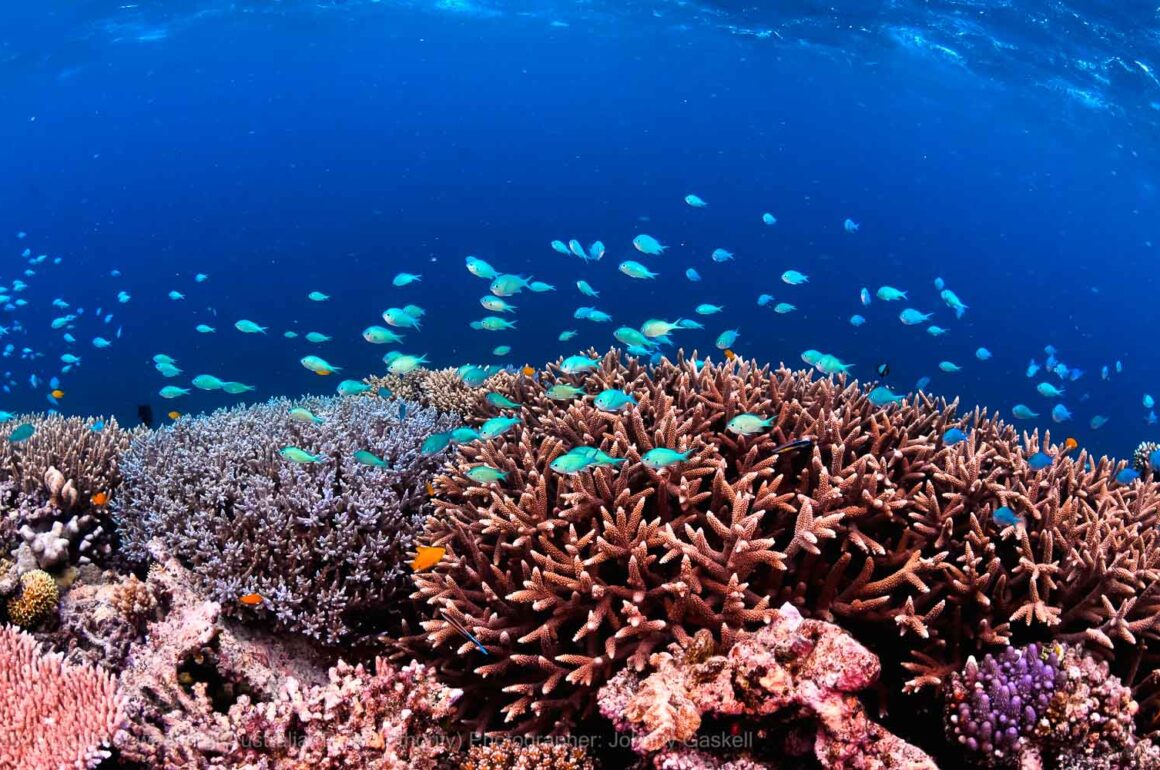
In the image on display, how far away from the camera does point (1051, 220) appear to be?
7719cm

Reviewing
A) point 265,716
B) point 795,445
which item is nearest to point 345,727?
point 265,716

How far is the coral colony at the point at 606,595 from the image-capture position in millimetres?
3066

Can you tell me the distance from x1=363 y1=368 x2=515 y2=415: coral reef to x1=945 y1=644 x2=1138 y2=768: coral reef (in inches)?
219

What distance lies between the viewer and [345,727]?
313 centimetres

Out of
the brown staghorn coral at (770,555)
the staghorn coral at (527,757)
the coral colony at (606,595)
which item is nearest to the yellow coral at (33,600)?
the coral colony at (606,595)

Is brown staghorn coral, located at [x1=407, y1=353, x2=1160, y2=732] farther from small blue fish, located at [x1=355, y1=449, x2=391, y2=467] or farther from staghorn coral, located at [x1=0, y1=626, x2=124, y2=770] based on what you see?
staghorn coral, located at [x1=0, y1=626, x2=124, y2=770]

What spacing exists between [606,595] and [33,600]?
176 inches

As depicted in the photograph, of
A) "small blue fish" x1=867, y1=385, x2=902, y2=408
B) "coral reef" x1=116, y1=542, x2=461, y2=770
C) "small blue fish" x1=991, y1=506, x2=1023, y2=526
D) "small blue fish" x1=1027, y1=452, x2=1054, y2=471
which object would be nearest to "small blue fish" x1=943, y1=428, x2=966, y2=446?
"small blue fish" x1=1027, y1=452, x2=1054, y2=471

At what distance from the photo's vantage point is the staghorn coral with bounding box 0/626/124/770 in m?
2.97

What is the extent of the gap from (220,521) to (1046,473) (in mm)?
6267

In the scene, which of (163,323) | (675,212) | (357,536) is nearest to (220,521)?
(357,536)

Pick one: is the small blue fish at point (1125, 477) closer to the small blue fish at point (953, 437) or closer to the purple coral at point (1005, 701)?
the small blue fish at point (953, 437)

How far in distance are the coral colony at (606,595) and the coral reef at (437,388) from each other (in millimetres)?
2900

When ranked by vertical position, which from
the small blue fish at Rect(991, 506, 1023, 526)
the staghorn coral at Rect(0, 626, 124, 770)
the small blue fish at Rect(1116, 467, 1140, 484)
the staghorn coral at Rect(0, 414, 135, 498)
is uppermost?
the small blue fish at Rect(991, 506, 1023, 526)
